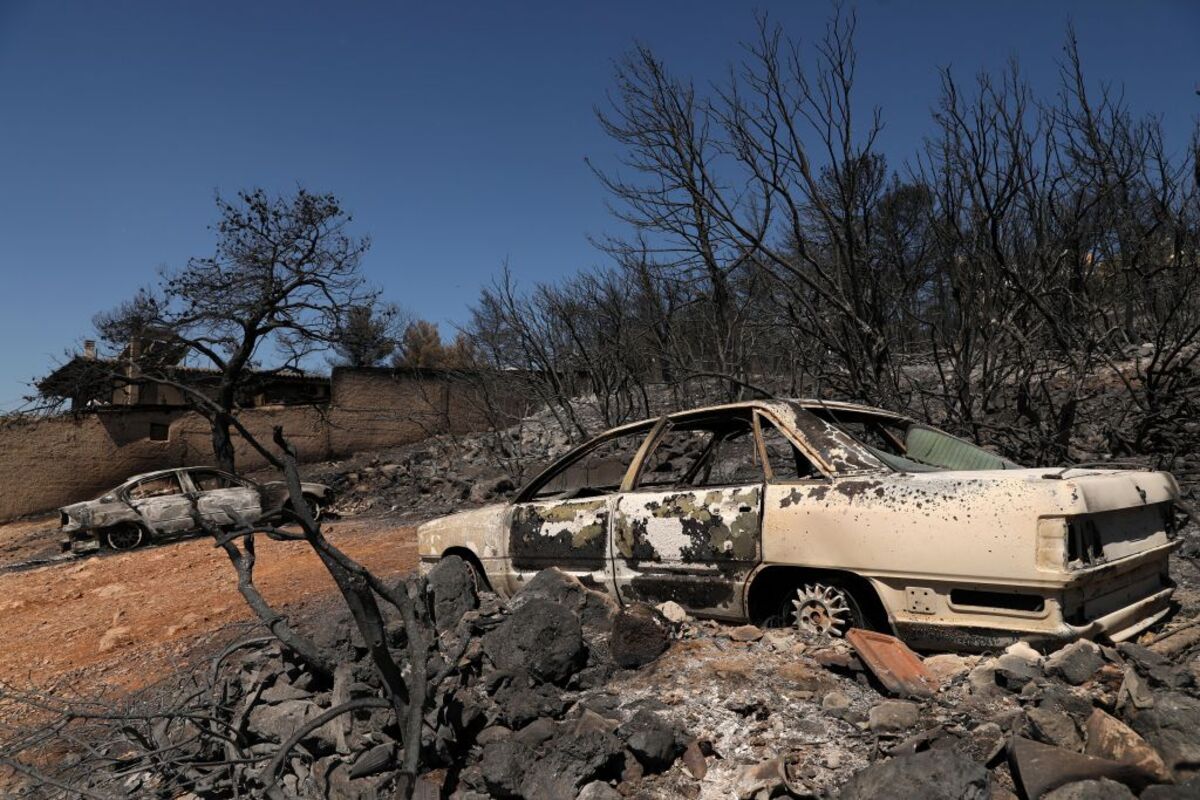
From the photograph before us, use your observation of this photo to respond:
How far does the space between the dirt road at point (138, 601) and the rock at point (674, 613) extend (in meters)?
3.66

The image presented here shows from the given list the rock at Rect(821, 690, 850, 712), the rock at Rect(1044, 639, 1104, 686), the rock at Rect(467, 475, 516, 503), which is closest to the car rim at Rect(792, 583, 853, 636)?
the rock at Rect(821, 690, 850, 712)

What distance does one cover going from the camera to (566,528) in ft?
14.7

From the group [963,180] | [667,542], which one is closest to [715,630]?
[667,542]

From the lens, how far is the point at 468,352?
15.8 m

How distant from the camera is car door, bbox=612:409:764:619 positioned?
3717mm

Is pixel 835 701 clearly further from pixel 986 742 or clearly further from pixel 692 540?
pixel 692 540

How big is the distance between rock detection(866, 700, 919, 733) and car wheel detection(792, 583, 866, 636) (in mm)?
651

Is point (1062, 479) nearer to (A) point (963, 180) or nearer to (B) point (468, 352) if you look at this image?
(A) point (963, 180)

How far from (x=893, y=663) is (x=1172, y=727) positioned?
2.98 feet

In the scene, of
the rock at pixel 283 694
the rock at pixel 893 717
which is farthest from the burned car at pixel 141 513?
the rock at pixel 893 717

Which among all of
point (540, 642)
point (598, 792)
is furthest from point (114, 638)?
point (598, 792)

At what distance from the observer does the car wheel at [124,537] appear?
14003mm

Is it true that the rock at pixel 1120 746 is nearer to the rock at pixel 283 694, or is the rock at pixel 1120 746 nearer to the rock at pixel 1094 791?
the rock at pixel 1094 791

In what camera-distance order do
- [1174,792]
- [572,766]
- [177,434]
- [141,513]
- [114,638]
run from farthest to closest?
1. [177,434]
2. [141,513]
3. [114,638]
4. [572,766]
5. [1174,792]
